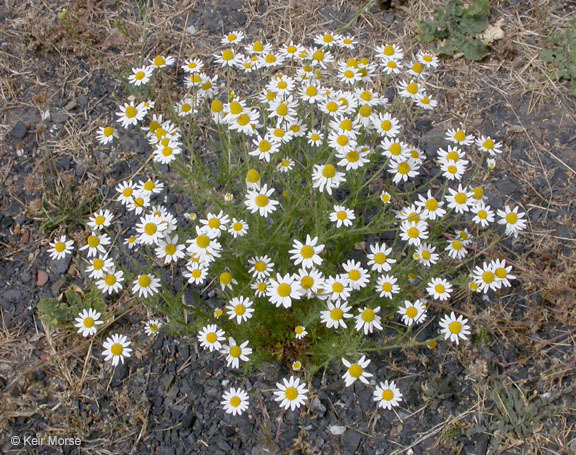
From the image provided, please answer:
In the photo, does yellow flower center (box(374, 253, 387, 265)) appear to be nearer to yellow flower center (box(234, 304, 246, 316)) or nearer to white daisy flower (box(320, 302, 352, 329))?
white daisy flower (box(320, 302, 352, 329))

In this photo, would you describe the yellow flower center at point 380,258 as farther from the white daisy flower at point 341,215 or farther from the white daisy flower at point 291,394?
the white daisy flower at point 291,394

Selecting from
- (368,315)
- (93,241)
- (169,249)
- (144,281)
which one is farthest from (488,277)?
(93,241)

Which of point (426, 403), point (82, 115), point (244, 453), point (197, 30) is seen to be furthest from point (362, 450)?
point (197, 30)

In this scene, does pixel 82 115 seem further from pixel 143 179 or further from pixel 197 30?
pixel 197 30

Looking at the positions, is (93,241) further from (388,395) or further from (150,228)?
(388,395)

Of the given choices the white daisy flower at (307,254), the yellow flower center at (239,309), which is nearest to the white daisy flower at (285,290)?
the white daisy flower at (307,254)

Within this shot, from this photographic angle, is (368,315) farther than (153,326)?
No

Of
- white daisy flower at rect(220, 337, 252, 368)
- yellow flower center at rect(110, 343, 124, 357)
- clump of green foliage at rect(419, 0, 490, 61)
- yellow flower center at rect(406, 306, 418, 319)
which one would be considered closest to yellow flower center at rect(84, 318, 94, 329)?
yellow flower center at rect(110, 343, 124, 357)

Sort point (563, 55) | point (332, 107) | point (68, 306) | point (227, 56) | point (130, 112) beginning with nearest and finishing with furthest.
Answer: point (332, 107) < point (130, 112) < point (227, 56) < point (68, 306) < point (563, 55)
